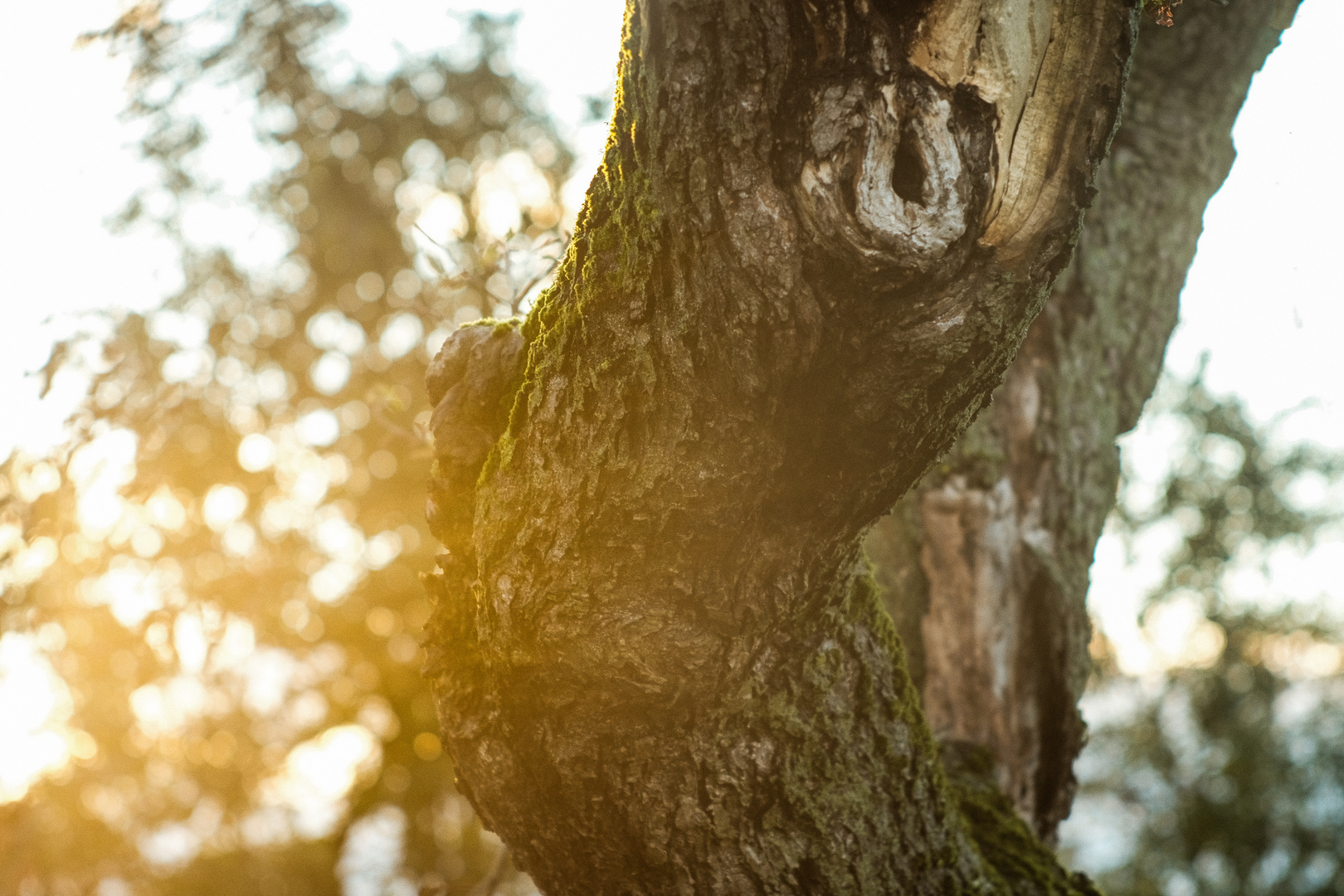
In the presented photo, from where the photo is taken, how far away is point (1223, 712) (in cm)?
941

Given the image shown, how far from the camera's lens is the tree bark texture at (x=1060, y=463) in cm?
266

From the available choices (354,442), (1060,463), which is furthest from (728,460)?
(354,442)

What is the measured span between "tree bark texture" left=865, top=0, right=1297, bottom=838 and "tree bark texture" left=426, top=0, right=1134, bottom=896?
31.1 inches

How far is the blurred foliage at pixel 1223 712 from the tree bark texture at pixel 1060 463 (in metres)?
5.46

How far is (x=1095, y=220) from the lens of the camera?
281 centimetres

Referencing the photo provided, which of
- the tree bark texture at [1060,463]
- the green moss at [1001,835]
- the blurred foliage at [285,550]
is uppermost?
the blurred foliage at [285,550]

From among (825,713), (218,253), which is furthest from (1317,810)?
(218,253)

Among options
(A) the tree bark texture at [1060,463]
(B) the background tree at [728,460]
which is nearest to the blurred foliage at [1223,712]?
(A) the tree bark texture at [1060,463]

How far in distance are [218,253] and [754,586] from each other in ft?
18.7

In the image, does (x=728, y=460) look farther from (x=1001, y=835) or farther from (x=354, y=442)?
(x=354, y=442)

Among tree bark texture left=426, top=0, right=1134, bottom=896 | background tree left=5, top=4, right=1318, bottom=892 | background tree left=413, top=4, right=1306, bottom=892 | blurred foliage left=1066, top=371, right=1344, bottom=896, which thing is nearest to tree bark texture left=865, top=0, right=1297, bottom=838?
background tree left=5, top=4, right=1318, bottom=892

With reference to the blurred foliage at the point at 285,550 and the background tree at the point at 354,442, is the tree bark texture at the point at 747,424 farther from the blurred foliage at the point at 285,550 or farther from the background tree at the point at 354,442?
the blurred foliage at the point at 285,550

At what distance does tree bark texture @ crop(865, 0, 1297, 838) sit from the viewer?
2.66 metres

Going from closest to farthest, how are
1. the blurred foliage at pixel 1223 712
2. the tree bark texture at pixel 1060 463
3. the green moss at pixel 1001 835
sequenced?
the green moss at pixel 1001 835
the tree bark texture at pixel 1060 463
the blurred foliage at pixel 1223 712
